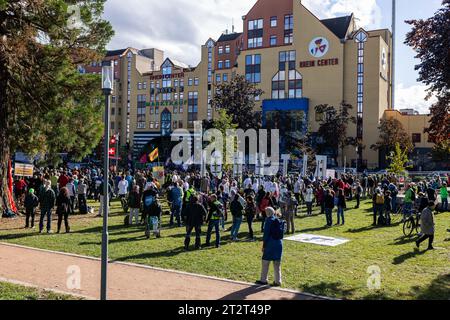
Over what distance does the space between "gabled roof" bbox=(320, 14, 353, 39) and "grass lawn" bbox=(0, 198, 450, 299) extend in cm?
5250

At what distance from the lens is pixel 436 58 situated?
1298cm

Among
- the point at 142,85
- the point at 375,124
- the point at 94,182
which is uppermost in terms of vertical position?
the point at 142,85

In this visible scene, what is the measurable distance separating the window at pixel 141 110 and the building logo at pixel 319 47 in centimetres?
3634

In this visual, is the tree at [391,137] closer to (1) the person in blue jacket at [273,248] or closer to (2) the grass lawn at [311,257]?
(2) the grass lawn at [311,257]

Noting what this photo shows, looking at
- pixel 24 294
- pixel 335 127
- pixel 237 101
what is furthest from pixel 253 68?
pixel 24 294

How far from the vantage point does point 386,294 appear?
9.52m

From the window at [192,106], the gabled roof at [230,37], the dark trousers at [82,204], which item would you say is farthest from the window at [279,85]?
the dark trousers at [82,204]

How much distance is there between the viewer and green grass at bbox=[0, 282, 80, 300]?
339 inches

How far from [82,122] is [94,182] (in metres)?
6.11

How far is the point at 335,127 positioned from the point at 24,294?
5214 cm

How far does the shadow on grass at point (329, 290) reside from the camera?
9.36m

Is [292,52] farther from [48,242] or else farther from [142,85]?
[48,242]

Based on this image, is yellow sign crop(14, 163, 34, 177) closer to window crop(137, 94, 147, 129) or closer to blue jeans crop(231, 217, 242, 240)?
blue jeans crop(231, 217, 242, 240)
